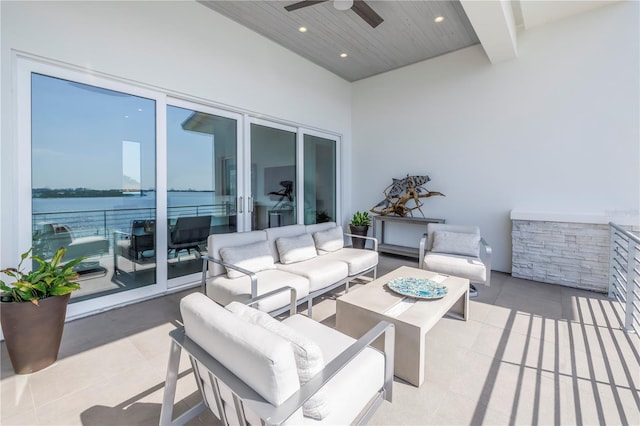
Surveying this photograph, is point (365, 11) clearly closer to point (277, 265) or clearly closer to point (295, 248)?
point (295, 248)

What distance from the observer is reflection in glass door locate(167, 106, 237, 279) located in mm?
3650

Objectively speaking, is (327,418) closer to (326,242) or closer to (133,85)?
(326,242)

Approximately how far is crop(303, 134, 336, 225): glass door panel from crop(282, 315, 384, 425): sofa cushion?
155 inches

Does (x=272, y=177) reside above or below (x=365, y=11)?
below

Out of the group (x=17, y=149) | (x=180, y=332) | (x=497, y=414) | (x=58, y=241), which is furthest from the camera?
(x=58, y=241)

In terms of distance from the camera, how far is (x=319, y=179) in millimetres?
5855

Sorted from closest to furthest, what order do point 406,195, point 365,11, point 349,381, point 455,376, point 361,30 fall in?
point 349,381 → point 455,376 → point 365,11 → point 361,30 → point 406,195

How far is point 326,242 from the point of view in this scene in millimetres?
3920

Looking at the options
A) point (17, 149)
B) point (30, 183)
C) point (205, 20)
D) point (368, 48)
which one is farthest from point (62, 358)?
point (368, 48)

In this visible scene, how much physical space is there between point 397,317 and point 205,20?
4208 millimetres

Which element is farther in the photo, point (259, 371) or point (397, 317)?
point (397, 317)

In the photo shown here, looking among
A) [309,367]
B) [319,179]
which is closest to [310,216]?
[319,179]

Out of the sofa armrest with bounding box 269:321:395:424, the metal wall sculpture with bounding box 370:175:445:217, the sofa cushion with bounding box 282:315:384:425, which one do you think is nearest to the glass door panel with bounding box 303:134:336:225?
the metal wall sculpture with bounding box 370:175:445:217

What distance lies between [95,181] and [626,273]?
5.50m
